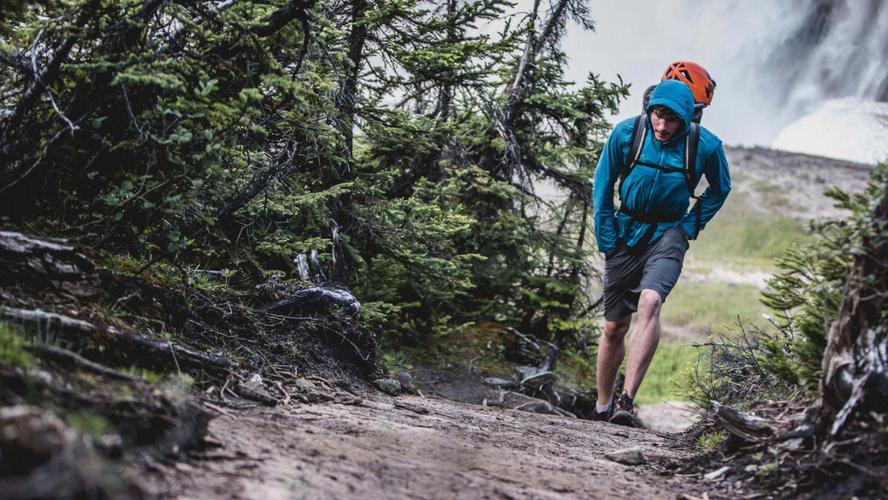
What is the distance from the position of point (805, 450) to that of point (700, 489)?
51cm

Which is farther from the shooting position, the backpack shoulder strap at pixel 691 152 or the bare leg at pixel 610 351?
the bare leg at pixel 610 351

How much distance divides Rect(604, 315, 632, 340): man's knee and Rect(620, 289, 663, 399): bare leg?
33 centimetres

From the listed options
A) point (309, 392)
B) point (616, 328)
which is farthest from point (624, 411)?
point (309, 392)

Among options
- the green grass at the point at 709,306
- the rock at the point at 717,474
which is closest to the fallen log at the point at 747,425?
the rock at the point at 717,474

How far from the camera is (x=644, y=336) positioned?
506 cm

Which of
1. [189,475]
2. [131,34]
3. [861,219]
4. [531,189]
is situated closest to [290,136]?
[131,34]

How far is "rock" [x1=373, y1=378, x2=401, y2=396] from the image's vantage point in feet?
17.8

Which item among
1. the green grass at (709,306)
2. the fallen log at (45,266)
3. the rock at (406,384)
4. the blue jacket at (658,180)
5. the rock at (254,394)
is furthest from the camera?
the green grass at (709,306)

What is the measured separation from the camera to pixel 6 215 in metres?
3.39

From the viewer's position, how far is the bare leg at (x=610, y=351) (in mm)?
5574

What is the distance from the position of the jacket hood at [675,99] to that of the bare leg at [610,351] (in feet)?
5.64

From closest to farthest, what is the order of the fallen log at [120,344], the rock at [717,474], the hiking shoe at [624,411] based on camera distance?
the fallen log at [120,344] < the rock at [717,474] < the hiking shoe at [624,411]

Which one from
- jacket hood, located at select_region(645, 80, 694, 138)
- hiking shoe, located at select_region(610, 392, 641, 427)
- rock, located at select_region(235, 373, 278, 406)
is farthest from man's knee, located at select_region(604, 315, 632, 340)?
rock, located at select_region(235, 373, 278, 406)

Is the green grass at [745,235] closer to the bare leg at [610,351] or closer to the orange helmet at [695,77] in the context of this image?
the orange helmet at [695,77]
